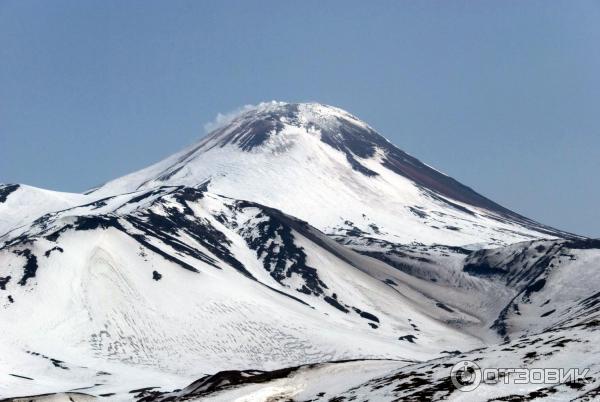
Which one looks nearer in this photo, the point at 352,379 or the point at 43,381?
the point at 352,379

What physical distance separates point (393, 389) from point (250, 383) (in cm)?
2178

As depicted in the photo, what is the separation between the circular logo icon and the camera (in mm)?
49644

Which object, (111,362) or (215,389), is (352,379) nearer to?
(215,389)

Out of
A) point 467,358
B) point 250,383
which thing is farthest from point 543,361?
point 250,383

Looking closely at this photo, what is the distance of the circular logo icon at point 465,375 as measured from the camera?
49.6 m

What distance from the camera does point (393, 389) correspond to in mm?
55500

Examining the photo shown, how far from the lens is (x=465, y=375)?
173 feet

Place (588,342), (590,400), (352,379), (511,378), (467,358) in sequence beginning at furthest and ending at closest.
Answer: (352,379), (467,358), (588,342), (511,378), (590,400)

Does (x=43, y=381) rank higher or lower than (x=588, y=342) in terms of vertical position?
lower

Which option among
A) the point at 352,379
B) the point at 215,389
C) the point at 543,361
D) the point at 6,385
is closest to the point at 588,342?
the point at 543,361

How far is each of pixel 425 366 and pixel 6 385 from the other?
405 feet

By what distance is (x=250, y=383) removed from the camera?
74.1 meters

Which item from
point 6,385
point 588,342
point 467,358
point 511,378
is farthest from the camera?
point 6,385

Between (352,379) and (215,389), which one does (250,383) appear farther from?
(352,379)
